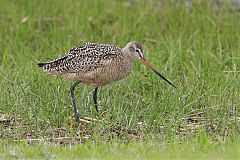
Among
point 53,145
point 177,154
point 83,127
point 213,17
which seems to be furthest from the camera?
point 213,17

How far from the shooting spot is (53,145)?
8.54 metres

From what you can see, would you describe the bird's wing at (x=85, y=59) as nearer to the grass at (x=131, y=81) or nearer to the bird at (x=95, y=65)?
the bird at (x=95, y=65)

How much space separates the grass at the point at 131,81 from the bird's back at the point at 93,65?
266 millimetres

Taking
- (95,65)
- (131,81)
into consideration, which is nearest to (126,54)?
(95,65)

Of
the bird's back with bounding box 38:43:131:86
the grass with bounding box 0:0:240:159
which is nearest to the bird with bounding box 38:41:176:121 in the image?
the bird's back with bounding box 38:43:131:86

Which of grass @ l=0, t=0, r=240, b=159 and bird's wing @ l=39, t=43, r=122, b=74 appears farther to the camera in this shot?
bird's wing @ l=39, t=43, r=122, b=74

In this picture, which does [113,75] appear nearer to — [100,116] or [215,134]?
[100,116]

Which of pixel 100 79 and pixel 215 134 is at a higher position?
pixel 100 79

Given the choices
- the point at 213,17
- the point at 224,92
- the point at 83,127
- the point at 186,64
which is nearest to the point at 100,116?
the point at 83,127

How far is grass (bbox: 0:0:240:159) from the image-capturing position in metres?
8.91

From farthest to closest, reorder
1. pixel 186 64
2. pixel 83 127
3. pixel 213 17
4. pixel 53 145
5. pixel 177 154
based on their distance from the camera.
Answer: pixel 213 17
pixel 186 64
pixel 83 127
pixel 53 145
pixel 177 154

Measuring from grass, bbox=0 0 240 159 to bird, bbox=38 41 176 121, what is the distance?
0.79 feet

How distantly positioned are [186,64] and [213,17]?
8.16ft

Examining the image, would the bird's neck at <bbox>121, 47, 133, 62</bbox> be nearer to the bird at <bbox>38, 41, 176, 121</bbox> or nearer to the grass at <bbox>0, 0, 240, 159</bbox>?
the bird at <bbox>38, 41, 176, 121</bbox>
